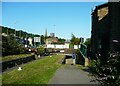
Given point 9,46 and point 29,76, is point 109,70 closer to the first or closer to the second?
point 29,76

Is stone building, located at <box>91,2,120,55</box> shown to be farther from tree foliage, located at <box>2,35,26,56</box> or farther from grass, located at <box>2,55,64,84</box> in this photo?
tree foliage, located at <box>2,35,26,56</box>

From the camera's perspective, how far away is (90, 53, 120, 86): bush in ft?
29.3

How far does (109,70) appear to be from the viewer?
918 centimetres

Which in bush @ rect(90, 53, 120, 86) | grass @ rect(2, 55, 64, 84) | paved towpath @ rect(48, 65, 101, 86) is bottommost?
paved towpath @ rect(48, 65, 101, 86)

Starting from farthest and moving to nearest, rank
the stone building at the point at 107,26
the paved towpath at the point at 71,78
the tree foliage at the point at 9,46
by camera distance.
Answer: the tree foliage at the point at 9,46 → the stone building at the point at 107,26 → the paved towpath at the point at 71,78

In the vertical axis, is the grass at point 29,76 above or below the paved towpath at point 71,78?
above

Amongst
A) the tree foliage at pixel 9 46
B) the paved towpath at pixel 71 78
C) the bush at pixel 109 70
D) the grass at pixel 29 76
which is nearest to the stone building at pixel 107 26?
the paved towpath at pixel 71 78

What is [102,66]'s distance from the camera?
9555mm

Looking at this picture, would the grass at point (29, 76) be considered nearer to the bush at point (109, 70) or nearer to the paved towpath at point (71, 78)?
the paved towpath at point (71, 78)

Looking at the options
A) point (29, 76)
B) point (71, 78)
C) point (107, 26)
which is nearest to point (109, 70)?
point (71, 78)

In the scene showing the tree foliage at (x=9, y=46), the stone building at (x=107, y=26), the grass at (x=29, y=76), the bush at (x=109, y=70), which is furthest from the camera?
the tree foliage at (x=9, y=46)

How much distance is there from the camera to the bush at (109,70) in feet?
29.3

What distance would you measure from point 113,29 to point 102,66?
21.7 m

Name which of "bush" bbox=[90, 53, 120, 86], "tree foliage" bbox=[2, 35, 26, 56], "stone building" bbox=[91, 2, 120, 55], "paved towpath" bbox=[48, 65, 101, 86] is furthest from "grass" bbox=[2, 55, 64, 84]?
"tree foliage" bbox=[2, 35, 26, 56]
